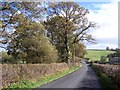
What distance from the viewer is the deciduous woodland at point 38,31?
24.8 metres

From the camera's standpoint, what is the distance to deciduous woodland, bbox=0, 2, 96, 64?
24.8m

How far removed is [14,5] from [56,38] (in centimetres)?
3774

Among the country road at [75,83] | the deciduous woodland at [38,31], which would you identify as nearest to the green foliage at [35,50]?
the deciduous woodland at [38,31]

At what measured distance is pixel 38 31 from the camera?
39.8 metres

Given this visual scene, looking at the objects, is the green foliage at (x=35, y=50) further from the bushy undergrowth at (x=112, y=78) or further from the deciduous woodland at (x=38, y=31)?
the bushy undergrowth at (x=112, y=78)

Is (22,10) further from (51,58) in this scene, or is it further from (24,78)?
(51,58)

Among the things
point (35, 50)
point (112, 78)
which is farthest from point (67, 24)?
point (112, 78)

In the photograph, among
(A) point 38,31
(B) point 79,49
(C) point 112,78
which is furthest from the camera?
(B) point 79,49

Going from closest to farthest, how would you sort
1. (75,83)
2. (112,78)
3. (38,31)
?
(112,78) < (75,83) < (38,31)

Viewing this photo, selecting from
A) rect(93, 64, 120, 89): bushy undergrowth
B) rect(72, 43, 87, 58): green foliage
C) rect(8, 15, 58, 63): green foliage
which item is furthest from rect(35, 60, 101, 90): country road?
rect(72, 43, 87, 58): green foliage

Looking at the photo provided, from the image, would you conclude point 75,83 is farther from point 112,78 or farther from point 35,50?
point 35,50

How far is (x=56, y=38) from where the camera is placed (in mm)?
60969

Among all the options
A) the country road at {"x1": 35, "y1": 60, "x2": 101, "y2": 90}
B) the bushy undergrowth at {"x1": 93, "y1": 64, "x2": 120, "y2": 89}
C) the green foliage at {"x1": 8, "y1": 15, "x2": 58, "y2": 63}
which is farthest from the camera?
the green foliage at {"x1": 8, "y1": 15, "x2": 58, "y2": 63}

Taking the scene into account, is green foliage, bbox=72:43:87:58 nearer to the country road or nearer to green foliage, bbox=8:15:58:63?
green foliage, bbox=8:15:58:63
